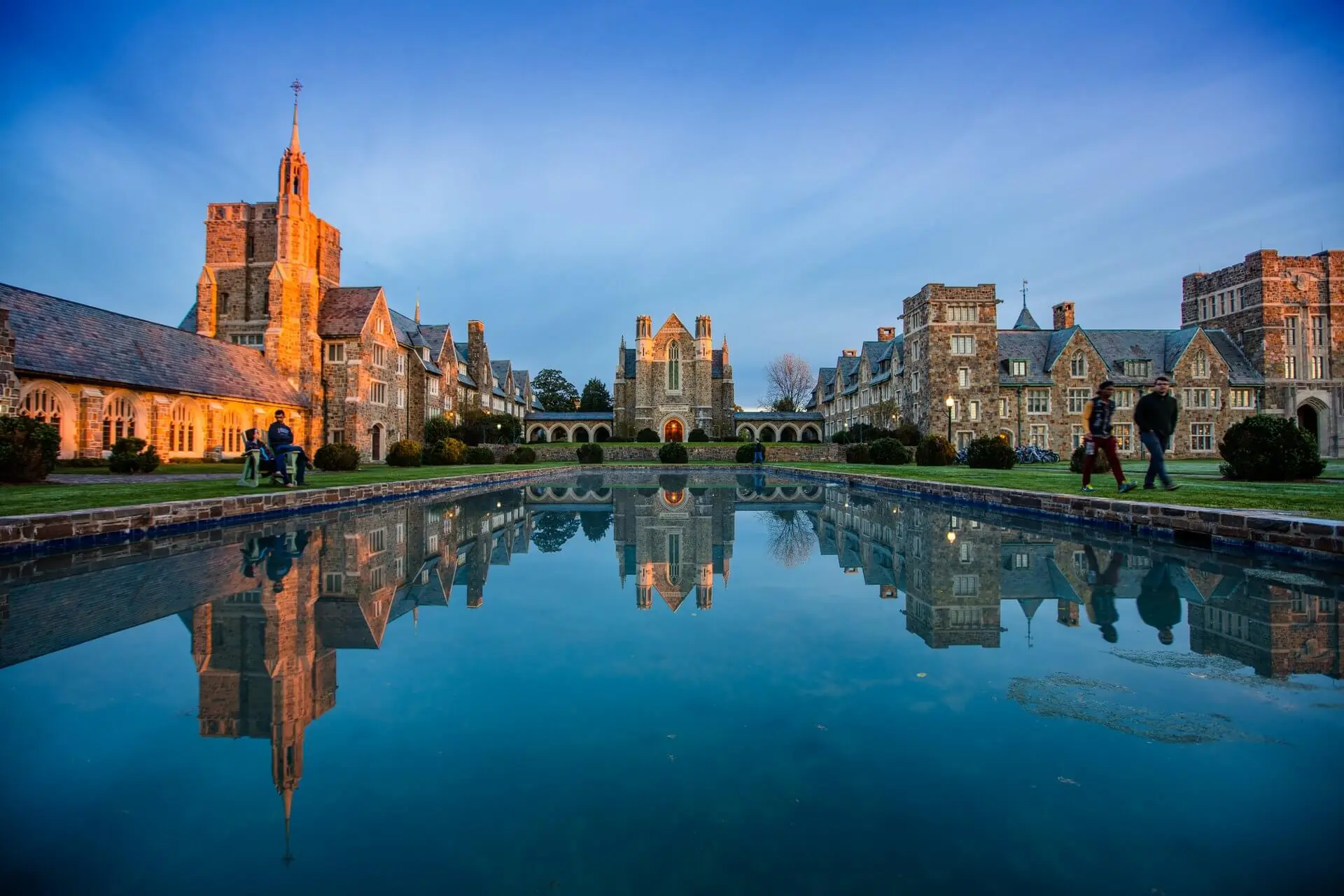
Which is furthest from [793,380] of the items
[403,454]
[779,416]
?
[403,454]

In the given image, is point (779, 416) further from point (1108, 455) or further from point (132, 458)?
point (1108, 455)

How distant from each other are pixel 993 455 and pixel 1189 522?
1878 cm

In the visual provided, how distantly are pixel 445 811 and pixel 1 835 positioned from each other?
1.49 m

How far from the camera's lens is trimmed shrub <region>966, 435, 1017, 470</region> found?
2686cm

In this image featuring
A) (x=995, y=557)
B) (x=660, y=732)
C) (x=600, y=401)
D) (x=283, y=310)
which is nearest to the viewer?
(x=660, y=732)

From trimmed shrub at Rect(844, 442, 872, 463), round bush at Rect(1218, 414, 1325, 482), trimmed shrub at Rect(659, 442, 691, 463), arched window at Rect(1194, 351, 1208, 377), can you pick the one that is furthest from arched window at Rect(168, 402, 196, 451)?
arched window at Rect(1194, 351, 1208, 377)

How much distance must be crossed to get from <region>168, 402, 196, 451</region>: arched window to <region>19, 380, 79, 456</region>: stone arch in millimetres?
3705

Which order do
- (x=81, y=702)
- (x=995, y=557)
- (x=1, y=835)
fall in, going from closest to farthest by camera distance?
1. (x=1, y=835)
2. (x=81, y=702)
3. (x=995, y=557)

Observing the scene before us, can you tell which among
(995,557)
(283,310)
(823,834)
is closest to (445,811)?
(823,834)

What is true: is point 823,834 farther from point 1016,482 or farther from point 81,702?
point 1016,482

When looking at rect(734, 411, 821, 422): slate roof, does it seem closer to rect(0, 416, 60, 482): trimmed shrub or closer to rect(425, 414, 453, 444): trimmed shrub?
rect(425, 414, 453, 444): trimmed shrub

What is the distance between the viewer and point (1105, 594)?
19.9 feet

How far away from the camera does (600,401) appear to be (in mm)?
81312

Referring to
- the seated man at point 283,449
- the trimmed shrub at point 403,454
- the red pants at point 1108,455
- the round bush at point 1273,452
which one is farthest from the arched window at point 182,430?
the round bush at point 1273,452
